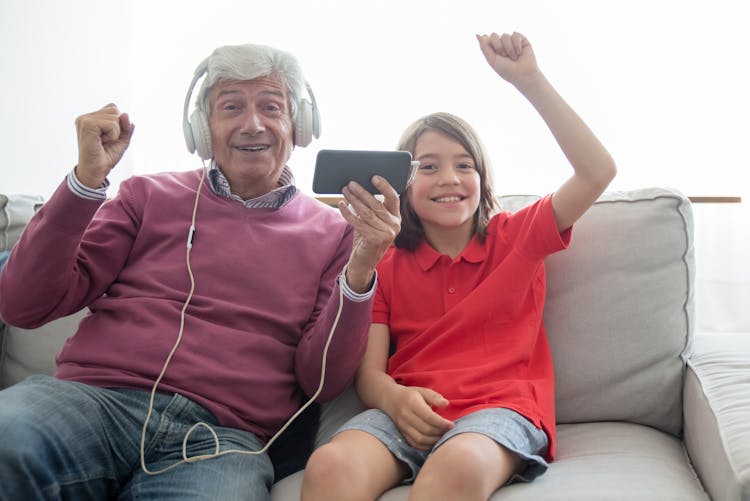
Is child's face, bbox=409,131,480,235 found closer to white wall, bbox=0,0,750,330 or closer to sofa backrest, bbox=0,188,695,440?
sofa backrest, bbox=0,188,695,440

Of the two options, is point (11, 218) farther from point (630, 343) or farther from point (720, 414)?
point (720, 414)

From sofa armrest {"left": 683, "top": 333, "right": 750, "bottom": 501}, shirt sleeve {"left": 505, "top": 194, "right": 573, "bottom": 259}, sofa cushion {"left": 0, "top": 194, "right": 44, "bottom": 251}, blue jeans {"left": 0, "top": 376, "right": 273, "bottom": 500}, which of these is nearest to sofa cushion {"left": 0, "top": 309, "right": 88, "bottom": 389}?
sofa cushion {"left": 0, "top": 194, "right": 44, "bottom": 251}

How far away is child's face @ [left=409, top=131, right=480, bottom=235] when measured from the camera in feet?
4.22

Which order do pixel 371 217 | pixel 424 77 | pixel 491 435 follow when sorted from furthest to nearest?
pixel 424 77 < pixel 371 217 < pixel 491 435

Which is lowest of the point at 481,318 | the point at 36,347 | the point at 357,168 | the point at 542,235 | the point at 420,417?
the point at 36,347

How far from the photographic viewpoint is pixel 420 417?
1.02m

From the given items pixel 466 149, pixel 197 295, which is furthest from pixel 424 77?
pixel 197 295

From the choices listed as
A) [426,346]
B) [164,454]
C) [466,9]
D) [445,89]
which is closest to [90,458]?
[164,454]

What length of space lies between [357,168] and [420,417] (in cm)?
42

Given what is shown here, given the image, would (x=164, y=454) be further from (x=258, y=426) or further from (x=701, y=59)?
(x=701, y=59)

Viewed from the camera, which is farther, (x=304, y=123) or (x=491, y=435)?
(x=304, y=123)

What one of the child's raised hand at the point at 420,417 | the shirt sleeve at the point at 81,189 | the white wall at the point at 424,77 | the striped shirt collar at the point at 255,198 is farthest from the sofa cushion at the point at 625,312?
the shirt sleeve at the point at 81,189

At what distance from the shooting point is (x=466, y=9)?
2.11m

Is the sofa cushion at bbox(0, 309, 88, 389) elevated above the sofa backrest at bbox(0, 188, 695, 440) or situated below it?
below
